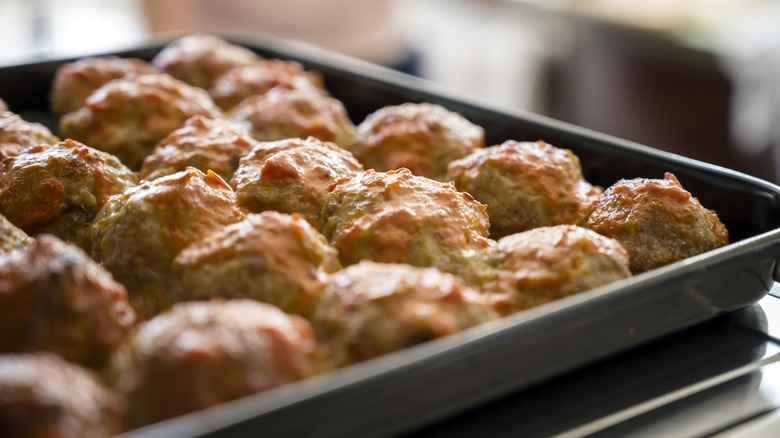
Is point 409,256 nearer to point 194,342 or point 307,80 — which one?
point 194,342

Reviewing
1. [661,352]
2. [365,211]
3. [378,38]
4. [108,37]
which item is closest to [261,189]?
[365,211]

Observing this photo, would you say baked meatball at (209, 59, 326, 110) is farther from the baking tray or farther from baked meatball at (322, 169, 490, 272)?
the baking tray

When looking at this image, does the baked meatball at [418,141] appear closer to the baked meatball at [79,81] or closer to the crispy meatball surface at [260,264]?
the crispy meatball surface at [260,264]

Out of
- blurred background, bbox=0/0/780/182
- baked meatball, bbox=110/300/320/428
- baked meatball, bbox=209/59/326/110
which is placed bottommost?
blurred background, bbox=0/0/780/182

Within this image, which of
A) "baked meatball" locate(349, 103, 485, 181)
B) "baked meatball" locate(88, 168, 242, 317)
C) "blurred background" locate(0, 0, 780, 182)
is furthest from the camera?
"blurred background" locate(0, 0, 780, 182)

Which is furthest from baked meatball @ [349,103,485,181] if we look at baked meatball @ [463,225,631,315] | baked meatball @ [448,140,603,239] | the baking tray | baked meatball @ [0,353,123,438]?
baked meatball @ [0,353,123,438]

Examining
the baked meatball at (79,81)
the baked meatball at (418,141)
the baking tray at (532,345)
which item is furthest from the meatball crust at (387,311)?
the baked meatball at (79,81)

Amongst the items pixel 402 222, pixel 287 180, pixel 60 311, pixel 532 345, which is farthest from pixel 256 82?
pixel 532 345
